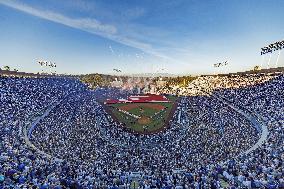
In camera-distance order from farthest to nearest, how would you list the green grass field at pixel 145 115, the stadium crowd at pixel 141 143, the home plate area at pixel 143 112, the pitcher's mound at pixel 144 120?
the pitcher's mound at pixel 144 120 → the home plate area at pixel 143 112 → the green grass field at pixel 145 115 → the stadium crowd at pixel 141 143

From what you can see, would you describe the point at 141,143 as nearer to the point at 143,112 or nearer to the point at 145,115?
the point at 145,115

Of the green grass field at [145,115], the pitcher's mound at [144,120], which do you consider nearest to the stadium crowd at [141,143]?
the green grass field at [145,115]

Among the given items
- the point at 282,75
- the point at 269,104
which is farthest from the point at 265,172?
the point at 282,75

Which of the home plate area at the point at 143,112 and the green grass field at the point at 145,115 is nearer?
the green grass field at the point at 145,115

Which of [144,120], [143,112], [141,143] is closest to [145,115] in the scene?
[143,112]

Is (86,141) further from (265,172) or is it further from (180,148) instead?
(265,172)

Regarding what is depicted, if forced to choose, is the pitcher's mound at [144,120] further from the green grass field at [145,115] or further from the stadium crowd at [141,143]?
the stadium crowd at [141,143]

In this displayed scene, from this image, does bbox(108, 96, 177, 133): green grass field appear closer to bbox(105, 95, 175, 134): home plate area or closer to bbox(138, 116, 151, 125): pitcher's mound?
bbox(105, 95, 175, 134): home plate area

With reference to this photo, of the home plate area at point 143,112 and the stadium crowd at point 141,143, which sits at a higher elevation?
the stadium crowd at point 141,143

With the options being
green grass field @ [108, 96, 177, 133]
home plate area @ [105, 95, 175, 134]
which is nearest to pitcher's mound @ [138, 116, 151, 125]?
home plate area @ [105, 95, 175, 134]
